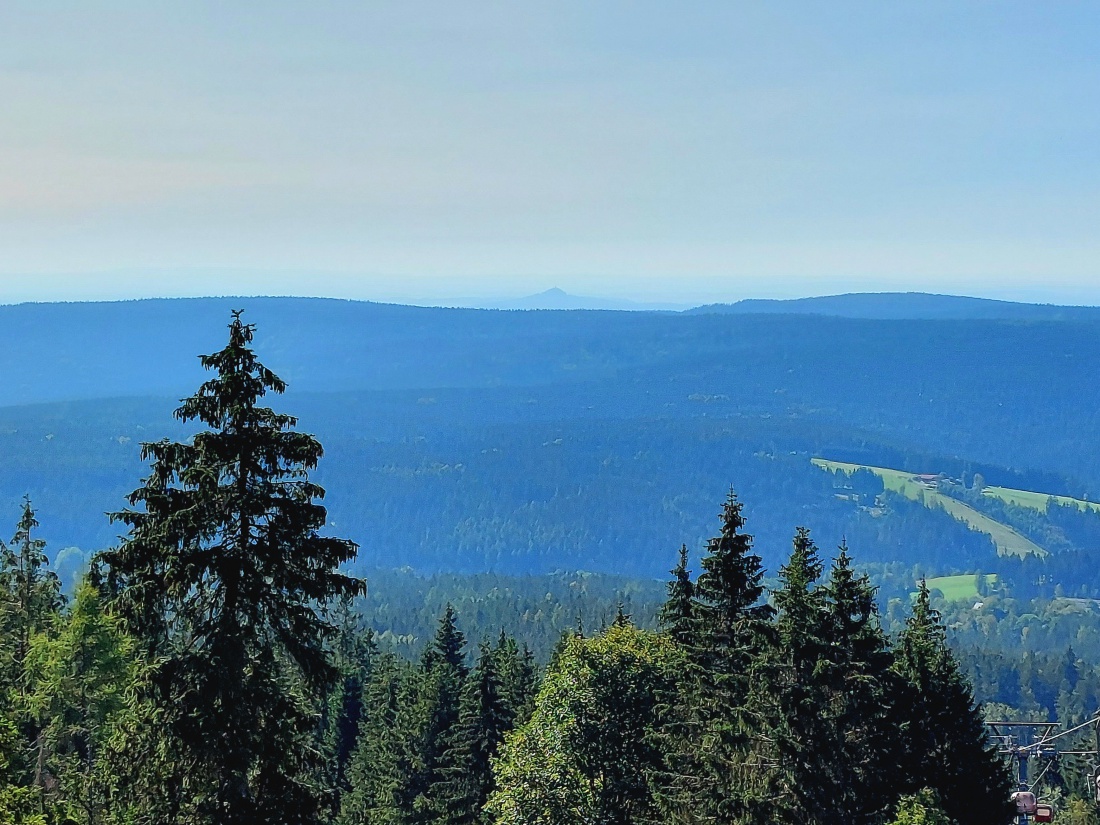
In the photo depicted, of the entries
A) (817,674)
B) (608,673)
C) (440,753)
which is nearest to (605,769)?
(608,673)

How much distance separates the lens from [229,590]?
63.7 ft

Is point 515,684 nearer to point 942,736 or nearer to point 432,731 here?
point 432,731

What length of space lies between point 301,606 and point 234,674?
139cm

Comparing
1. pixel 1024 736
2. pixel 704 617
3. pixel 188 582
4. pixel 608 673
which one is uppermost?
pixel 188 582

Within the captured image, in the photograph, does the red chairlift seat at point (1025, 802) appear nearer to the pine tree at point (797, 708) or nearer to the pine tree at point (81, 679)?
the pine tree at point (797, 708)

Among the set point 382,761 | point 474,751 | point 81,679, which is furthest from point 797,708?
point 382,761

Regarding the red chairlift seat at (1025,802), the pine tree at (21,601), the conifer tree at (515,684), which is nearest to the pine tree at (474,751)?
the conifer tree at (515,684)

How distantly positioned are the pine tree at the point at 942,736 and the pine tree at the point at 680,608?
6131 mm

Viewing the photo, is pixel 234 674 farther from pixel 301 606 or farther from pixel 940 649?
pixel 940 649

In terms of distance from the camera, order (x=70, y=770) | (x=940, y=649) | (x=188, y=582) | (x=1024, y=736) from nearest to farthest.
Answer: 1. (x=188, y=582)
2. (x=70, y=770)
3. (x=940, y=649)
4. (x=1024, y=736)

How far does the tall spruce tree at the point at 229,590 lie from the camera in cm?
1911

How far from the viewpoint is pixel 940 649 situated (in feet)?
143

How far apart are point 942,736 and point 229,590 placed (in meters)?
26.3

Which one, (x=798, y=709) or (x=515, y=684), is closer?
(x=798, y=709)
